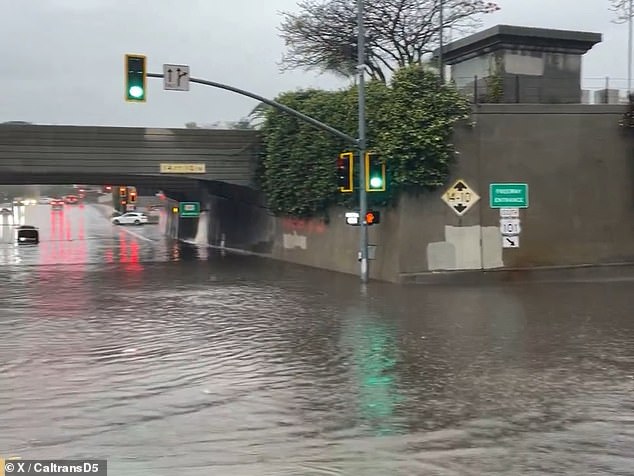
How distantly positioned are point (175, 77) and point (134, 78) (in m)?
1.21

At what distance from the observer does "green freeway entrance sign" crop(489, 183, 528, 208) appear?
967 inches

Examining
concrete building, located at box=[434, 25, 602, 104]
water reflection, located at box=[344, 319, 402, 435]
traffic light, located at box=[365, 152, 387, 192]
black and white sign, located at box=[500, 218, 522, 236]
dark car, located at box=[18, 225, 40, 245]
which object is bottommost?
water reflection, located at box=[344, 319, 402, 435]

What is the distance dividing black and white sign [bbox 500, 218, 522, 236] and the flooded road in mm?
4522

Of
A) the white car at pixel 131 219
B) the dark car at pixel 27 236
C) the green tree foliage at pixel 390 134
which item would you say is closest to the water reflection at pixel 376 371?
the green tree foliage at pixel 390 134

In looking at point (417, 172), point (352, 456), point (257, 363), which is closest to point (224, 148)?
point (417, 172)

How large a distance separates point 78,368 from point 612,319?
1050cm

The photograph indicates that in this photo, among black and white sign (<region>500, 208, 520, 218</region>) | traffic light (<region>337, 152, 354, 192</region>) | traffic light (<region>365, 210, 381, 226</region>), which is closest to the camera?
traffic light (<region>337, 152, 354, 192</region>)

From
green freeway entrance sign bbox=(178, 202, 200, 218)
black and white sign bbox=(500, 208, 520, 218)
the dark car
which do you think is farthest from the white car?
black and white sign bbox=(500, 208, 520, 218)

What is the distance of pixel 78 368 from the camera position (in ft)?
35.1

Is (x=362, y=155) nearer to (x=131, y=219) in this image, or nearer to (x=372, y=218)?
(x=372, y=218)

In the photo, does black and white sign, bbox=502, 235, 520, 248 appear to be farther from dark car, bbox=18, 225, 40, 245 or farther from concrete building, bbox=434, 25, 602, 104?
dark car, bbox=18, 225, 40, 245

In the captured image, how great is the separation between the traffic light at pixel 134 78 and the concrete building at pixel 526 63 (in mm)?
12202

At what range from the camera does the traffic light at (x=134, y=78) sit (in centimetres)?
1819

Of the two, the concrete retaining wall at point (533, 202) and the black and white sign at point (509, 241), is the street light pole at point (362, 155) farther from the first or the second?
the black and white sign at point (509, 241)
